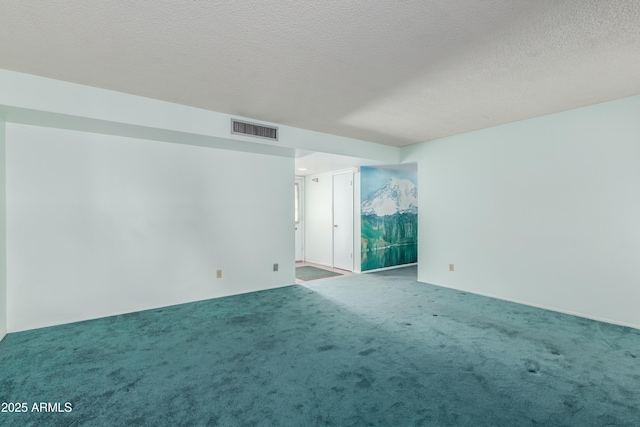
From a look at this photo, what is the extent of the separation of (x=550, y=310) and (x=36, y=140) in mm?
6316

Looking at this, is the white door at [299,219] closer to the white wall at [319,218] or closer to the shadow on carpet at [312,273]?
the white wall at [319,218]

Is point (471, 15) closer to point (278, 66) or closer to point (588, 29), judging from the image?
point (588, 29)

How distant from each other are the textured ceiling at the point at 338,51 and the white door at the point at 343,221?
116 inches

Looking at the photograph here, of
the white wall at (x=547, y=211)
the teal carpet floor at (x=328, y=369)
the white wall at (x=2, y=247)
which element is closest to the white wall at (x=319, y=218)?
the white wall at (x=547, y=211)

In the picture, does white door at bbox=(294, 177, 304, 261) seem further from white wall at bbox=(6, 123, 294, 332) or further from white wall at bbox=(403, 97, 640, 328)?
white wall at bbox=(403, 97, 640, 328)

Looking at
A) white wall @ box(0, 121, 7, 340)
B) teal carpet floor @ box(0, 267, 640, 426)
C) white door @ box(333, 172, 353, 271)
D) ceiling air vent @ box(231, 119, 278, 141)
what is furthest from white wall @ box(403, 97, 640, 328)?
white wall @ box(0, 121, 7, 340)

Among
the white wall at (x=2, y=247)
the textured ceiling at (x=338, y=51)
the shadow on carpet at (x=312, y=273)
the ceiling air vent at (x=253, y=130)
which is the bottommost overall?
the shadow on carpet at (x=312, y=273)

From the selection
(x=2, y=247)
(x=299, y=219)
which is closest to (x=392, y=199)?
(x=299, y=219)

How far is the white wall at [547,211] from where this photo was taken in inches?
127

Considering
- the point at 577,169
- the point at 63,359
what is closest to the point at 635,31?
the point at 577,169

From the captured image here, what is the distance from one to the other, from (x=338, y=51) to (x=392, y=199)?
4.59 metres

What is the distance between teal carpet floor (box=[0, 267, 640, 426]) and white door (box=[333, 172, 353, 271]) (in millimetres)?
2672

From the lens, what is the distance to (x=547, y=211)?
3779 mm

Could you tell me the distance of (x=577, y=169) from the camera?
11.5 feet
